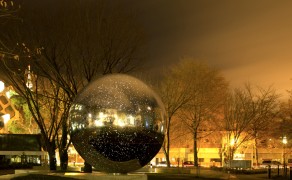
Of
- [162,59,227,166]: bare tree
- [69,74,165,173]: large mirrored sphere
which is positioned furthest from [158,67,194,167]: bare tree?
[69,74,165,173]: large mirrored sphere

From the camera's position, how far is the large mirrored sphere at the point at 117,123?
1453 cm

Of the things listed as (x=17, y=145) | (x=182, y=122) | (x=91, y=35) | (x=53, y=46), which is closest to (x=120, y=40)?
(x=91, y=35)

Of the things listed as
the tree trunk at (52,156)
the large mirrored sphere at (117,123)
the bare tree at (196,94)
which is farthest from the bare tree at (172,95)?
the large mirrored sphere at (117,123)

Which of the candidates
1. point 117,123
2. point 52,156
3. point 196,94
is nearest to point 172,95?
point 196,94

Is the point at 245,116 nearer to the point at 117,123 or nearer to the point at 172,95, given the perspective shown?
the point at 172,95

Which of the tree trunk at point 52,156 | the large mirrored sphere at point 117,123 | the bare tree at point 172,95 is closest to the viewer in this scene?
Answer: the large mirrored sphere at point 117,123

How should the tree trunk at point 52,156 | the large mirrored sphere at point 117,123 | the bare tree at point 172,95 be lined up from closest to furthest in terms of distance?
the large mirrored sphere at point 117,123, the tree trunk at point 52,156, the bare tree at point 172,95

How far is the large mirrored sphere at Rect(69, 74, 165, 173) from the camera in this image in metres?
14.5

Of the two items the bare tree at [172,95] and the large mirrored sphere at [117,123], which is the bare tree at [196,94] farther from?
the large mirrored sphere at [117,123]

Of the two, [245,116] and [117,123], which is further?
[245,116]

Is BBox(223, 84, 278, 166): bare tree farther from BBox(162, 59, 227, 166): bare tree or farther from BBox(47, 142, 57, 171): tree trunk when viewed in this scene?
BBox(47, 142, 57, 171): tree trunk

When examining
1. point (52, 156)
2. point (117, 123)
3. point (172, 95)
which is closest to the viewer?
point (117, 123)

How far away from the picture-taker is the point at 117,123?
1447 centimetres

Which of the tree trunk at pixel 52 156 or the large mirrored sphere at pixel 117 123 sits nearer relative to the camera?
the large mirrored sphere at pixel 117 123
